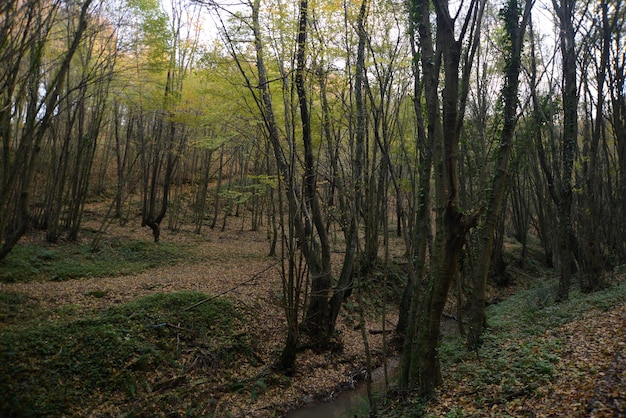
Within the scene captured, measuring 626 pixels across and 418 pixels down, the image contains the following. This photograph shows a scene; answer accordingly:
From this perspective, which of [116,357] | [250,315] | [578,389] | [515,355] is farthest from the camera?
[250,315]

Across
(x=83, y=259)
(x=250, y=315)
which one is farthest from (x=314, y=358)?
(x=83, y=259)

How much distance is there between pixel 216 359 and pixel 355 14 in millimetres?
8013

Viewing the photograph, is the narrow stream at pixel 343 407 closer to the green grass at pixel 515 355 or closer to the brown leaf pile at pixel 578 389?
the green grass at pixel 515 355

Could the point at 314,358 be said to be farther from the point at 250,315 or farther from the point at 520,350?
the point at 520,350

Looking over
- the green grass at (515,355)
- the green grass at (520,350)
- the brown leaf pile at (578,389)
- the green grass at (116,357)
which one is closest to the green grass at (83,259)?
the green grass at (116,357)

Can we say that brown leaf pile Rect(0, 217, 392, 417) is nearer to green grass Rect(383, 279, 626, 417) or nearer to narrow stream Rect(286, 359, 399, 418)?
narrow stream Rect(286, 359, 399, 418)

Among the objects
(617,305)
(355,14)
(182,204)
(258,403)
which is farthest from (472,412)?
(182,204)

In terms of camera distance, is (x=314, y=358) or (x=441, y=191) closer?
(x=441, y=191)

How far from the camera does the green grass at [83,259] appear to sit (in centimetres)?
1033

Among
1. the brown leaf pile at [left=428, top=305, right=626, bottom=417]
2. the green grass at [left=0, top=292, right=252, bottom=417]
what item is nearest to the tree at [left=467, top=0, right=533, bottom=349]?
the brown leaf pile at [left=428, top=305, right=626, bottom=417]

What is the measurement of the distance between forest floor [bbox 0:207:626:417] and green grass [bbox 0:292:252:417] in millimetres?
190

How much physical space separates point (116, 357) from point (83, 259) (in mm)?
6727

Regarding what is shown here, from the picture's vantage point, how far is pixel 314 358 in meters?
9.10

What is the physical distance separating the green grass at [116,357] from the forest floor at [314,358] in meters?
0.19
